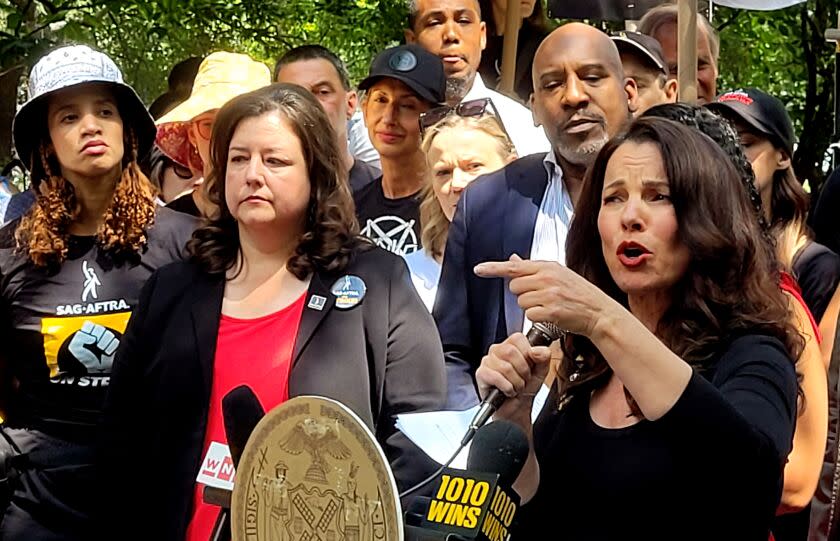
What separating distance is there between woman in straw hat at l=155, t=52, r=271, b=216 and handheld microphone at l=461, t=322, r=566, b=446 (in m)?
3.10

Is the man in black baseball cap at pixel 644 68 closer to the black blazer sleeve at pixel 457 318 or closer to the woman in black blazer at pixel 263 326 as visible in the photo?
the black blazer sleeve at pixel 457 318

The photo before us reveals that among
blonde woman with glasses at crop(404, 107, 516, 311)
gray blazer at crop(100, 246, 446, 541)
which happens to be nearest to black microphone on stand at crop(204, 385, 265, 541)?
gray blazer at crop(100, 246, 446, 541)

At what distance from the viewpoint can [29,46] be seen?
8492 millimetres

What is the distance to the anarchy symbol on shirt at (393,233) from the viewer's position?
216 inches

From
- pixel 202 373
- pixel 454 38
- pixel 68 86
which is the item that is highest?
pixel 68 86

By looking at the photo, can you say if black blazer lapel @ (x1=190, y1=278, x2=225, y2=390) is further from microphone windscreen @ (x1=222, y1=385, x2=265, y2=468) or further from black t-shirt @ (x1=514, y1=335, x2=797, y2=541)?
black t-shirt @ (x1=514, y1=335, x2=797, y2=541)

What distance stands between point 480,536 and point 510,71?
5.26 m

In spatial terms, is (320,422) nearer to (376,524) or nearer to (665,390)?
(376,524)

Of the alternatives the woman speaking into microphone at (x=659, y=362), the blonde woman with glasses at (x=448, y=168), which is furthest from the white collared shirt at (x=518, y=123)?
the woman speaking into microphone at (x=659, y=362)

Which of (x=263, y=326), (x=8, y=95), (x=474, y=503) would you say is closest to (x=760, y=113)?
(x=263, y=326)

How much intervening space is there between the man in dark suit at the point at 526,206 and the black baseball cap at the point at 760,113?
20.6 inches

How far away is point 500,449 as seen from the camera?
268 centimetres

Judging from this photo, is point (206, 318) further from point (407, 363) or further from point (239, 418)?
point (239, 418)

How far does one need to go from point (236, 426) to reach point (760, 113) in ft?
9.36
